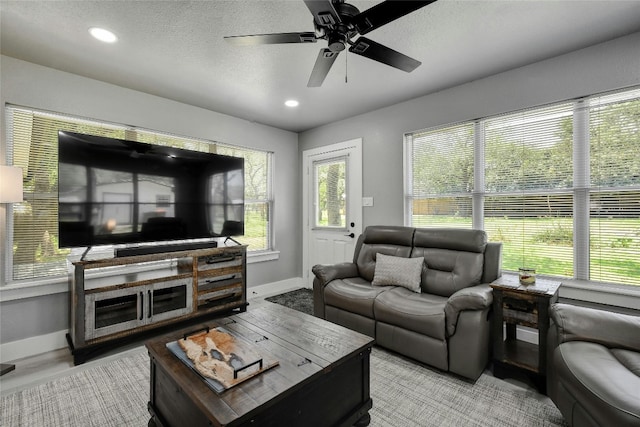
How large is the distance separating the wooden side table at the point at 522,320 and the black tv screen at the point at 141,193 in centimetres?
291

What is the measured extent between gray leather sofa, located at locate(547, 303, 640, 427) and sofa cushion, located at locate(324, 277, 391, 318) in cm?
126

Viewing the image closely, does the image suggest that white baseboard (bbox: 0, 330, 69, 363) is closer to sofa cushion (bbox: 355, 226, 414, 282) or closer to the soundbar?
the soundbar

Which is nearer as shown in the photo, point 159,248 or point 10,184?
point 10,184

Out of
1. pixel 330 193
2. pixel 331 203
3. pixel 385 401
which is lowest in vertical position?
pixel 385 401

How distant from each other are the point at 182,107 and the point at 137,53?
3.76 feet

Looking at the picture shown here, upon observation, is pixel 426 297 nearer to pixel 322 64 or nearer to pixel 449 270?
pixel 449 270

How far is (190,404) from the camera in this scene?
128cm

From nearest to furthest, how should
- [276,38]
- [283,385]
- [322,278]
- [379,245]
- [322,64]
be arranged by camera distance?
[283,385] < [276,38] < [322,64] < [322,278] < [379,245]

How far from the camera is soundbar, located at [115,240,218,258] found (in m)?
2.66

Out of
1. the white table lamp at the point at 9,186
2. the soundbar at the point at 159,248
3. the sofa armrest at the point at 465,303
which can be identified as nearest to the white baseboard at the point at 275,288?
the soundbar at the point at 159,248

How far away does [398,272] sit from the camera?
9.25ft

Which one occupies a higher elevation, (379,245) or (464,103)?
(464,103)

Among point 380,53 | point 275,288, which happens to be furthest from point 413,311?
point 275,288

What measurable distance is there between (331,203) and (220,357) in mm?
3139
